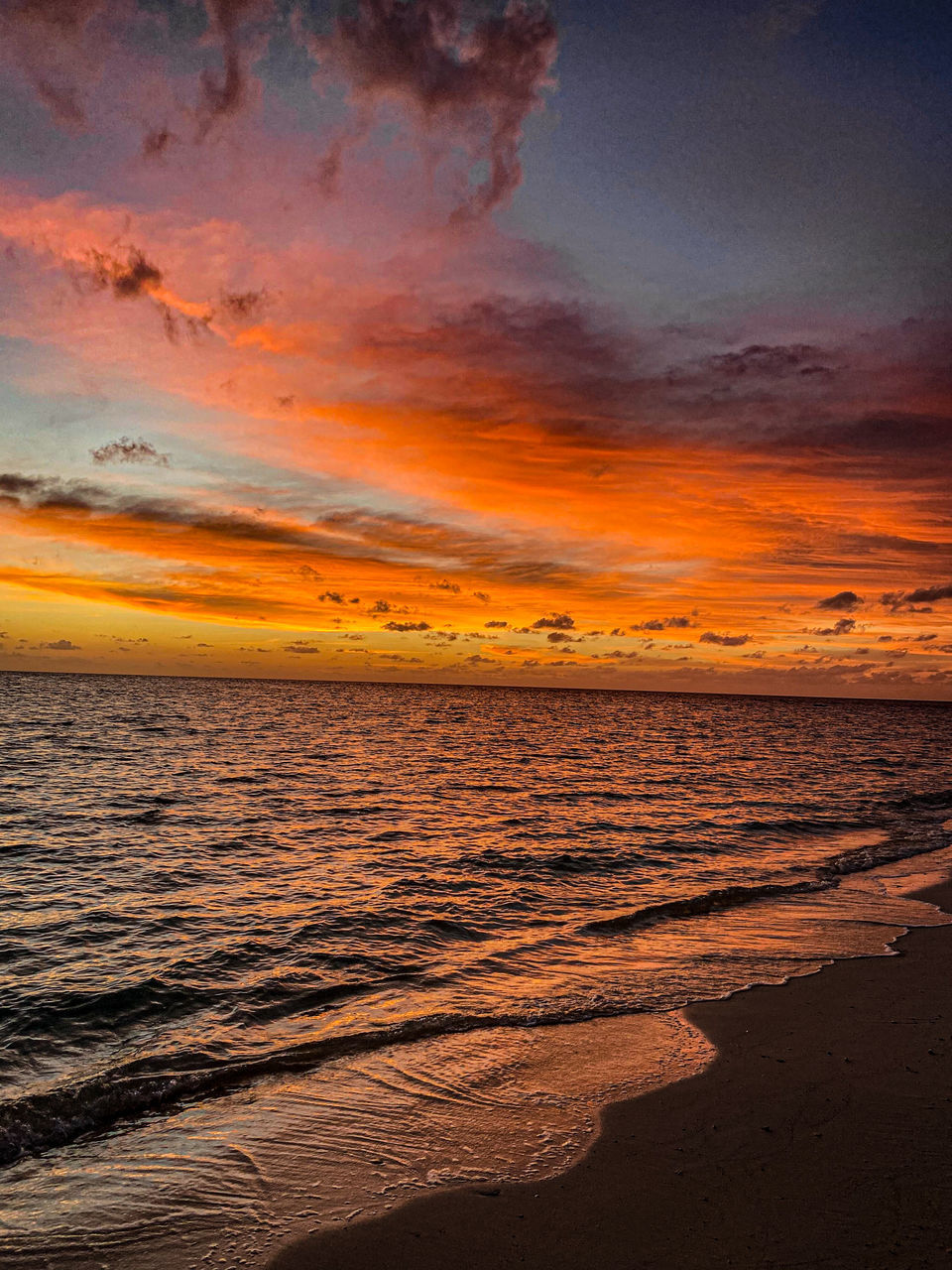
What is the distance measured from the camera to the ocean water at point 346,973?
6.93m

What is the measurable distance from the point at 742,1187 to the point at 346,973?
760 cm

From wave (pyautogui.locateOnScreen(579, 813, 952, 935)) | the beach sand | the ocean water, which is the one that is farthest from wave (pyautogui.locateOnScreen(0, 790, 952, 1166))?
wave (pyautogui.locateOnScreen(579, 813, 952, 935))

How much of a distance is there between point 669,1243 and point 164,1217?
4242 millimetres

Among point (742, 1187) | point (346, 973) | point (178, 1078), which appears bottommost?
point (346, 973)

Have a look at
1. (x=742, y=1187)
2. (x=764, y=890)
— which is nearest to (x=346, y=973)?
(x=742, y=1187)

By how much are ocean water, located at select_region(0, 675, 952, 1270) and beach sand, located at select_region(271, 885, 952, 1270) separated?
410 mm

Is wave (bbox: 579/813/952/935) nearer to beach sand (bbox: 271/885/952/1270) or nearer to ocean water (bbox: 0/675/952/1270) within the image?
ocean water (bbox: 0/675/952/1270)

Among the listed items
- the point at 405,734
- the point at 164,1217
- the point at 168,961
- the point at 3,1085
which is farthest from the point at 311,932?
the point at 405,734

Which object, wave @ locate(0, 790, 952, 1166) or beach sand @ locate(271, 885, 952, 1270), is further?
wave @ locate(0, 790, 952, 1166)

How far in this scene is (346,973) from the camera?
1249 cm

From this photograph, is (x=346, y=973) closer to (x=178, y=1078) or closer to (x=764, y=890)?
(x=178, y=1078)

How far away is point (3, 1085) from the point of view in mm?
8688

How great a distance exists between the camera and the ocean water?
693 cm

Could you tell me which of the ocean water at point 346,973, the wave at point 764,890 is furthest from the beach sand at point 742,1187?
the wave at point 764,890
